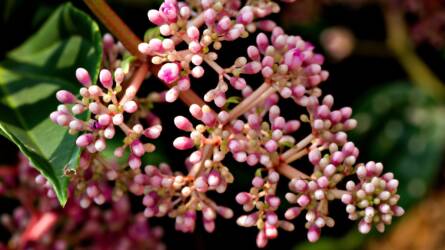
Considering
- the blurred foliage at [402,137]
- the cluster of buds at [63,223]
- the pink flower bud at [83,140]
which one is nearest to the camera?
the pink flower bud at [83,140]

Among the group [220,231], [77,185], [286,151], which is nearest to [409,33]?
[220,231]

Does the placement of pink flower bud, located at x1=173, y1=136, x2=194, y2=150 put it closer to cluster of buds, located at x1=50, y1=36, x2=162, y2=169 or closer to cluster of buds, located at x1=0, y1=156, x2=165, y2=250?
cluster of buds, located at x1=50, y1=36, x2=162, y2=169

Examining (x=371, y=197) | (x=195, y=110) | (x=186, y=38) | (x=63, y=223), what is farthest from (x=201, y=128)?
(x=63, y=223)

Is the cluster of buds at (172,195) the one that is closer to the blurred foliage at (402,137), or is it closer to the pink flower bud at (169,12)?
the pink flower bud at (169,12)

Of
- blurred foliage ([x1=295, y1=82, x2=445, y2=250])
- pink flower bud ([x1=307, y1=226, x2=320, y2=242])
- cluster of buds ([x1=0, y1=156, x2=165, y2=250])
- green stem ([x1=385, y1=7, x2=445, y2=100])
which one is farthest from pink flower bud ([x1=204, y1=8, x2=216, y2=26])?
green stem ([x1=385, y1=7, x2=445, y2=100])

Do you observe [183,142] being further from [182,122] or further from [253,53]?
[253,53]

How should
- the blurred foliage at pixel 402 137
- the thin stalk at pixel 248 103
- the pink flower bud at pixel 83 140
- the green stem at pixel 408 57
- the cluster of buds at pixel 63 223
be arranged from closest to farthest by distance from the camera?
the pink flower bud at pixel 83 140 → the thin stalk at pixel 248 103 → the cluster of buds at pixel 63 223 → the blurred foliage at pixel 402 137 → the green stem at pixel 408 57

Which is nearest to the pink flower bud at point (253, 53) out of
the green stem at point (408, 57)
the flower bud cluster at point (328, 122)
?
the flower bud cluster at point (328, 122)
